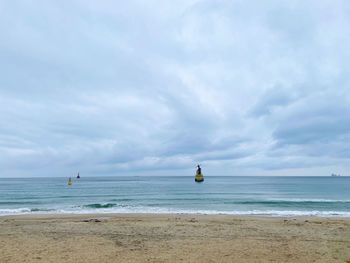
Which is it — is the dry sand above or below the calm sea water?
above

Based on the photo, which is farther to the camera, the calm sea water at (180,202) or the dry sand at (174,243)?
the calm sea water at (180,202)

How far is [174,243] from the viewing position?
10.6 m

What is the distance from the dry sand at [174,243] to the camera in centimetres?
870

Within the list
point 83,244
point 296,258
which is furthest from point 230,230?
point 83,244

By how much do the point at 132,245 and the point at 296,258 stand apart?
583cm

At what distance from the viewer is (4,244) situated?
10.3 m

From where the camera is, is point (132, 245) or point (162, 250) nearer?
point (162, 250)

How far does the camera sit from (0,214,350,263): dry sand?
28.6ft

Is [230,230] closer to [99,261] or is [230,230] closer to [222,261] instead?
[222,261]

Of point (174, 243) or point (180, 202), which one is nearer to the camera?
point (174, 243)

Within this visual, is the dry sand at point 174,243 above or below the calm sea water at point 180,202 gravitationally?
above

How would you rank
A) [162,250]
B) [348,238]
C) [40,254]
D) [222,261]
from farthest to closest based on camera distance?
[348,238] < [162,250] < [40,254] < [222,261]

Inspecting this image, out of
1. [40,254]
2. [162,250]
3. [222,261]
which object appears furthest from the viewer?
[162,250]

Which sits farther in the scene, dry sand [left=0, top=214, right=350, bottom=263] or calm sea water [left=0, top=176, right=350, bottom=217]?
calm sea water [left=0, top=176, right=350, bottom=217]
